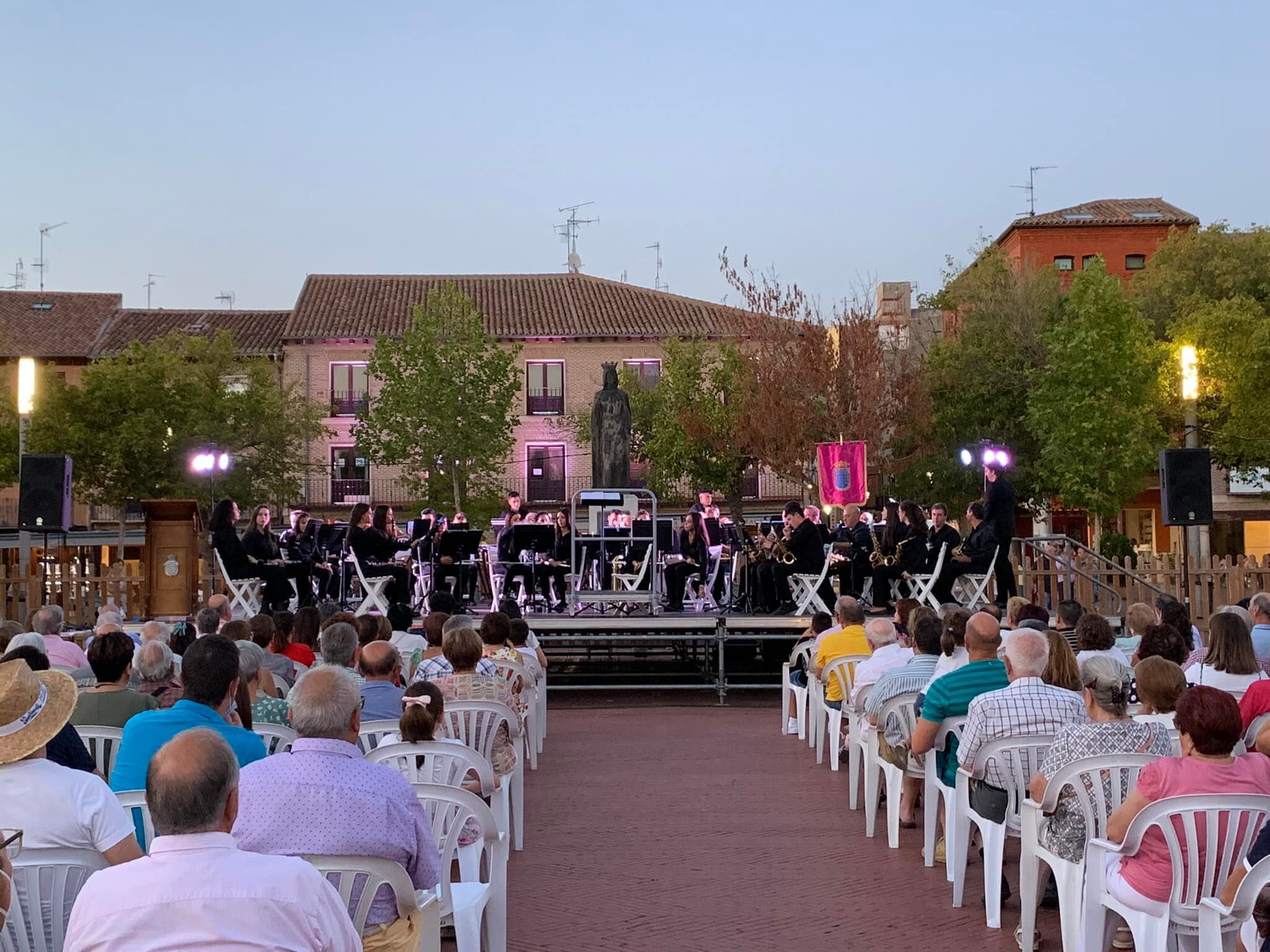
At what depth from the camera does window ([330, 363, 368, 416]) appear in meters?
52.8

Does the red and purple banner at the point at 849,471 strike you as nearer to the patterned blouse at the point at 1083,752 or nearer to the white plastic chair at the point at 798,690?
the white plastic chair at the point at 798,690

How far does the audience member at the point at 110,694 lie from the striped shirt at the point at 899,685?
4.01 m

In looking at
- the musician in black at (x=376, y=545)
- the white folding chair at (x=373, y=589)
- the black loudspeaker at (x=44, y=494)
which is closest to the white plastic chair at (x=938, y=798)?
the white folding chair at (x=373, y=589)

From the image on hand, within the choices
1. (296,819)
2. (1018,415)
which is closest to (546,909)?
(296,819)

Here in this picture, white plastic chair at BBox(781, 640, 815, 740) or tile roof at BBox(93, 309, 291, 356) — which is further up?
tile roof at BBox(93, 309, 291, 356)

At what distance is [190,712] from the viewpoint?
Answer: 17.5 feet

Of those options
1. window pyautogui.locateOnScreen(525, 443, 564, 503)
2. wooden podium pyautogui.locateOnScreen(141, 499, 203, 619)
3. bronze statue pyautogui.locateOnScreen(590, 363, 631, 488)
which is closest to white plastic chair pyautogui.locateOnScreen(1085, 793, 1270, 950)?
wooden podium pyautogui.locateOnScreen(141, 499, 203, 619)

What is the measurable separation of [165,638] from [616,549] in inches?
394

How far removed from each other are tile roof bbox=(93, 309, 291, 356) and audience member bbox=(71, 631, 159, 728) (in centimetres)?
4801

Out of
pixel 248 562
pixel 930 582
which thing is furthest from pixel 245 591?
pixel 930 582

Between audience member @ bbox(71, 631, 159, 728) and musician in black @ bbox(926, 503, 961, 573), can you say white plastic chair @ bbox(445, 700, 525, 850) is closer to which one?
audience member @ bbox(71, 631, 159, 728)

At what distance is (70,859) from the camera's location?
410 cm

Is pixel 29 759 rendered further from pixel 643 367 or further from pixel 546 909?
pixel 643 367

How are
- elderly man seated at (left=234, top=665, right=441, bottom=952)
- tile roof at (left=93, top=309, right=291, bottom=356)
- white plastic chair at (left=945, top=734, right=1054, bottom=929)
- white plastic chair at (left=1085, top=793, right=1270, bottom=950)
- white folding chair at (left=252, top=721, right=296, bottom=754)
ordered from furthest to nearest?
1. tile roof at (left=93, top=309, right=291, bottom=356)
2. white plastic chair at (left=945, top=734, right=1054, bottom=929)
3. white folding chair at (left=252, top=721, right=296, bottom=754)
4. white plastic chair at (left=1085, top=793, right=1270, bottom=950)
5. elderly man seated at (left=234, top=665, right=441, bottom=952)
